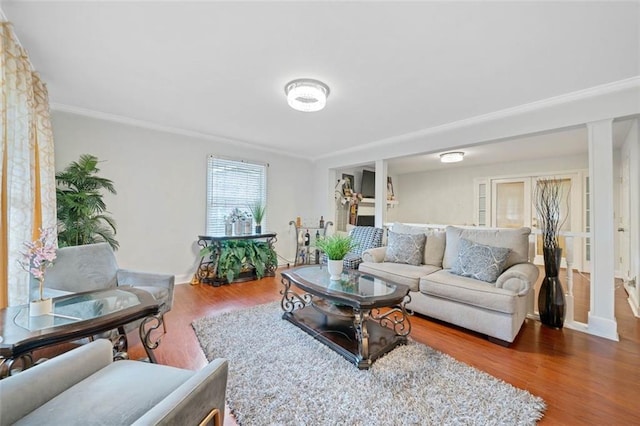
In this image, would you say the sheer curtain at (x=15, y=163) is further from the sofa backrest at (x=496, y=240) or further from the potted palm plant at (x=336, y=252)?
the sofa backrest at (x=496, y=240)

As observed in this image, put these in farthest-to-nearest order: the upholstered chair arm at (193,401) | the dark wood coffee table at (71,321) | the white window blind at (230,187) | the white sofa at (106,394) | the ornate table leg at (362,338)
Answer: the white window blind at (230,187)
the ornate table leg at (362,338)
the dark wood coffee table at (71,321)
the white sofa at (106,394)
the upholstered chair arm at (193,401)

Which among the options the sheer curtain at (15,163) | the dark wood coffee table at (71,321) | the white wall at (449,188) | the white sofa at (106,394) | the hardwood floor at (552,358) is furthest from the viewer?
the white wall at (449,188)

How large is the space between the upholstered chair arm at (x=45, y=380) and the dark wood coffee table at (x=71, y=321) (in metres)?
0.30

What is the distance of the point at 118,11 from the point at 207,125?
2.17m

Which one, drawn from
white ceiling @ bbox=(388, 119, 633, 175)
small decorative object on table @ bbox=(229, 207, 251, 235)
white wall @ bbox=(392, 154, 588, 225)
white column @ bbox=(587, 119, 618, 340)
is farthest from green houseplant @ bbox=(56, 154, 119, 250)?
white wall @ bbox=(392, 154, 588, 225)

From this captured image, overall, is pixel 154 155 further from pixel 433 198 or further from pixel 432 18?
pixel 433 198

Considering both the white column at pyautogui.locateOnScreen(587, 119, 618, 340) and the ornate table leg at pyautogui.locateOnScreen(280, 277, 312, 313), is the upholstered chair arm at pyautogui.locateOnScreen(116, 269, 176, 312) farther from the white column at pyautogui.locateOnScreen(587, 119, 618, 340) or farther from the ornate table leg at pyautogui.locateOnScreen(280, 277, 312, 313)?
the white column at pyautogui.locateOnScreen(587, 119, 618, 340)

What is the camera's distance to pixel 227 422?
141cm

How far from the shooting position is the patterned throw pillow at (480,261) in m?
2.62

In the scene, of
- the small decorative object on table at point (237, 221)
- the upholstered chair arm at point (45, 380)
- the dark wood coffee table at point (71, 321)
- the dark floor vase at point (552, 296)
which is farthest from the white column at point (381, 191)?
the upholstered chair arm at point (45, 380)

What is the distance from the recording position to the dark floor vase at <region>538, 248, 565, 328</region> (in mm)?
2631

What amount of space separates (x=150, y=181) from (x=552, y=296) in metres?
5.16

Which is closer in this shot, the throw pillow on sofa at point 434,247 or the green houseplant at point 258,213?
the throw pillow on sofa at point 434,247

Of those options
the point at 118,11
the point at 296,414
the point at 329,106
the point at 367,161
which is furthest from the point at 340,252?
the point at 367,161
